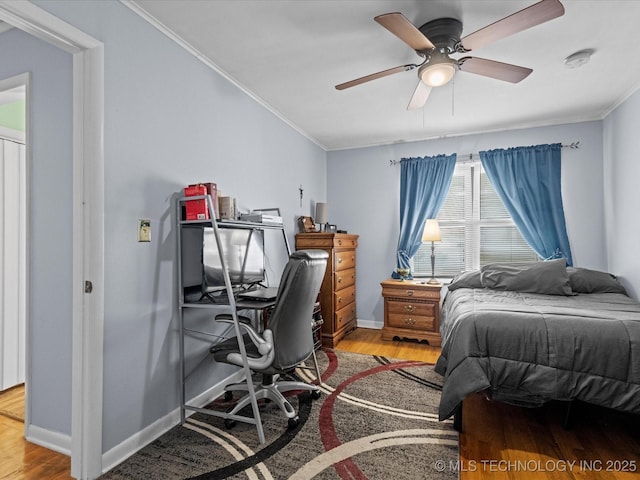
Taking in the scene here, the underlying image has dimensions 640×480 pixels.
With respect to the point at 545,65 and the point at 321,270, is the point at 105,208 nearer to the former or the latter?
the point at 321,270

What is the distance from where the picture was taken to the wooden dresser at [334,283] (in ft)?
12.7

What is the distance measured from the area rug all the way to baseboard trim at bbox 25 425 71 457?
379 millimetres

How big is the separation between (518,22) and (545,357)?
5.95 feet

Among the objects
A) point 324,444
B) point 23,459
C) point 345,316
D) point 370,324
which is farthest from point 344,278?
point 23,459

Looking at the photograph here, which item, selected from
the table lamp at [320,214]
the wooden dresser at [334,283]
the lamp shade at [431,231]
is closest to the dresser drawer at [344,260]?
the wooden dresser at [334,283]

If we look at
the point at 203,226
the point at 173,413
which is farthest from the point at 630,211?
the point at 173,413

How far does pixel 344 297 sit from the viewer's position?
4199mm

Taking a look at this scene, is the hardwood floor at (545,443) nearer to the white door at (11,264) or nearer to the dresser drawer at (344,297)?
the dresser drawer at (344,297)

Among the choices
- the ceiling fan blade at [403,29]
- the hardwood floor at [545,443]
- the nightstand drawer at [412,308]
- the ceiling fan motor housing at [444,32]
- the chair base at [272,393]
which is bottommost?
the hardwood floor at [545,443]

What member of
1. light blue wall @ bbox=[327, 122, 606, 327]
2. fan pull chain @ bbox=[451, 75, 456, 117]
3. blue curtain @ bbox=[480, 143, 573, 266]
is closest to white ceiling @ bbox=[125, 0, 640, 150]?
fan pull chain @ bbox=[451, 75, 456, 117]

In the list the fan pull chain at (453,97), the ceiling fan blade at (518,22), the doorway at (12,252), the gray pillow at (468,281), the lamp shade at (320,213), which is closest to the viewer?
the ceiling fan blade at (518,22)

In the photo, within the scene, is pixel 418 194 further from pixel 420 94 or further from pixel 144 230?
pixel 144 230

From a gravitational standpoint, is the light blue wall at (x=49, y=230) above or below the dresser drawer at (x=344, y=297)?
above

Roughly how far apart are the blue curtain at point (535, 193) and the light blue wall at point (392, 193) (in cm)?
13
